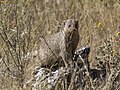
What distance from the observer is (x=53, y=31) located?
21.7ft

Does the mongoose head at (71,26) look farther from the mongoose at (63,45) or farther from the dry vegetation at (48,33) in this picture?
the dry vegetation at (48,33)

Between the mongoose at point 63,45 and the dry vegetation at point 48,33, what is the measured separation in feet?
0.65

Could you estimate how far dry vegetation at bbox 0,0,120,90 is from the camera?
459 centimetres

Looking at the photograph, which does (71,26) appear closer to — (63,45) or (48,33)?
(63,45)

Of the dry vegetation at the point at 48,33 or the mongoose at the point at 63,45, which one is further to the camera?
the mongoose at the point at 63,45

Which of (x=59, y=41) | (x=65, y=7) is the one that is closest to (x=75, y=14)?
(x=65, y=7)

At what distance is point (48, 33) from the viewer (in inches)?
257

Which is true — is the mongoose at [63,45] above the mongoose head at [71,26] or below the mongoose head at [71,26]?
below

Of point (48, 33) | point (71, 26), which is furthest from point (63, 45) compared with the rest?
point (48, 33)

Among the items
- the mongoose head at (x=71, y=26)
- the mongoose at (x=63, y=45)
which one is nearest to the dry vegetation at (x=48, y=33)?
the mongoose at (x=63, y=45)

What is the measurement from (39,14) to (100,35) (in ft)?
5.86

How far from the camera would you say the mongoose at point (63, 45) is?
5012mm

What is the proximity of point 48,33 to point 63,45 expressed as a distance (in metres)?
1.39

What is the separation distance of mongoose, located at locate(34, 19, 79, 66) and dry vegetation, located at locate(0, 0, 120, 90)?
0.20 m
